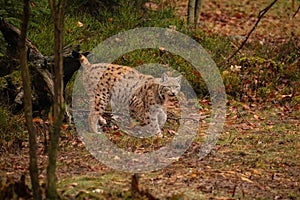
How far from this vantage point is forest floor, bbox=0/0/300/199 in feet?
16.7

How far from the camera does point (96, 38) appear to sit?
10992mm

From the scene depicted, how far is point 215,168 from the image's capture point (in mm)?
5977

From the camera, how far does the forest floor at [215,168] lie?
5.09 m

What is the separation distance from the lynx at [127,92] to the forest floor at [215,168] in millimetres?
658

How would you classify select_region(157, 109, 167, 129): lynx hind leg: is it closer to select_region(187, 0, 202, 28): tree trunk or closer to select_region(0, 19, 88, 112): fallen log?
select_region(0, 19, 88, 112): fallen log

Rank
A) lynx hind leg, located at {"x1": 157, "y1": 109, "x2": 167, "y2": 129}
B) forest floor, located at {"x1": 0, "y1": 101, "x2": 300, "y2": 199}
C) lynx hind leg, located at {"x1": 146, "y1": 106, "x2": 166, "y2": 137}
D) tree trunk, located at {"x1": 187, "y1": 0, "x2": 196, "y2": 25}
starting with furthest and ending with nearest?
tree trunk, located at {"x1": 187, "y1": 0, "x2": 196, "y2": 25}
lynx hind leg, located at {"x1": 157, "y1": 109, "x2": 167, "y2": 129}
lynx hind leg, located at {"x1": 146, "y1": 106, "x2": 166, "y2": 137}
forest floor, located at {"x1": 0, "y1": 101, "x2": 300, "y2": 199}

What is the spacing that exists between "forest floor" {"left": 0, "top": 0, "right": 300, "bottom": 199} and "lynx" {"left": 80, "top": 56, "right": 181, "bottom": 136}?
66 cm

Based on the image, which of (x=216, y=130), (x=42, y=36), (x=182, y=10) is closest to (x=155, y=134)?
(x=216, y=130)

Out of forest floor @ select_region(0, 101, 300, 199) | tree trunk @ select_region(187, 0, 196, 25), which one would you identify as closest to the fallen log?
forest floor @ select_region(0, 101, 300, 199)

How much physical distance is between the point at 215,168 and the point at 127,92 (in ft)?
8.77

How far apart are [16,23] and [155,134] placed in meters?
2.22

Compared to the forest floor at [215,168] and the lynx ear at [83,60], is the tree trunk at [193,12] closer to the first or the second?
the forest floor at [215,168]

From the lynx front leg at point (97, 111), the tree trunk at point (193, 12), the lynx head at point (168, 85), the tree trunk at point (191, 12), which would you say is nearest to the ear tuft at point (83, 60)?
the lynx front leg at point (97, 111)

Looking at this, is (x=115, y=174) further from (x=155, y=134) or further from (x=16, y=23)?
(x=16, y=23)
